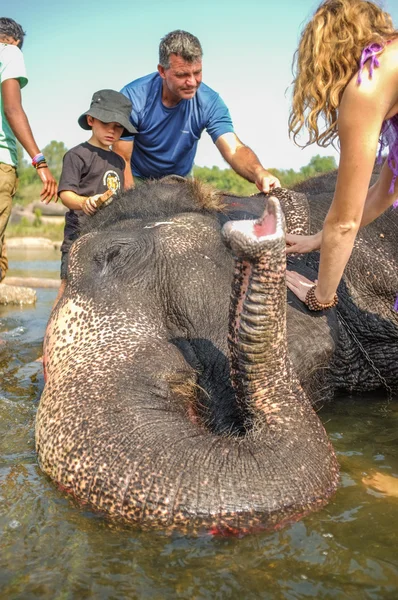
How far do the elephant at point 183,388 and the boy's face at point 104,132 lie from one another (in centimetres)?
224

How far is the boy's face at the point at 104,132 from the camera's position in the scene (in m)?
5.68

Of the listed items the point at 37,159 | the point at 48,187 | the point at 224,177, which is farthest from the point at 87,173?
the point at 224,177

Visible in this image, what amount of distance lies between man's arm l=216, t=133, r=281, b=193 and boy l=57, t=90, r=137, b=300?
819mm

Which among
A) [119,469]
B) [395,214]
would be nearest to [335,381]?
[395,214]

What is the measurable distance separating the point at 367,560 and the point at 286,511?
300 millimetres

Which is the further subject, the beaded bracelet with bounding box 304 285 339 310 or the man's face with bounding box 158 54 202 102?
the man's face with bounding box 158 54 202 102

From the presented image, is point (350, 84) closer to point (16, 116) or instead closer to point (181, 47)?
point (181, 47)

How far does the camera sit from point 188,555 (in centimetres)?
230

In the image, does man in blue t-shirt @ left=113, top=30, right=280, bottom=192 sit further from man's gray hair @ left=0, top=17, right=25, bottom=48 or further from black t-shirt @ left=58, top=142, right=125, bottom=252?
man's gray hair @ left=0, top=17, right=25, bottom=48

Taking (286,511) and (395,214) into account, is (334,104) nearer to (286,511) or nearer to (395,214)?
(286,511)

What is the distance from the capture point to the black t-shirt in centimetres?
563

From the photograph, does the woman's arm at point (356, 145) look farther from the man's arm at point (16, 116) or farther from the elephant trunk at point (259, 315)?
the man's arm at point (16, 116)

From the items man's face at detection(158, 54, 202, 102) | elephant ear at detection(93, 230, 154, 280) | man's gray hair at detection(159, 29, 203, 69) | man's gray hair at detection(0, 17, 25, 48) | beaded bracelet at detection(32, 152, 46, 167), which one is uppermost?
man's gray hair at detection(0, 17, 25, 48)

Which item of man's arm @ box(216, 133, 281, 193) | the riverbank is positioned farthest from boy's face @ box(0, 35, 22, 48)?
the riverbank
